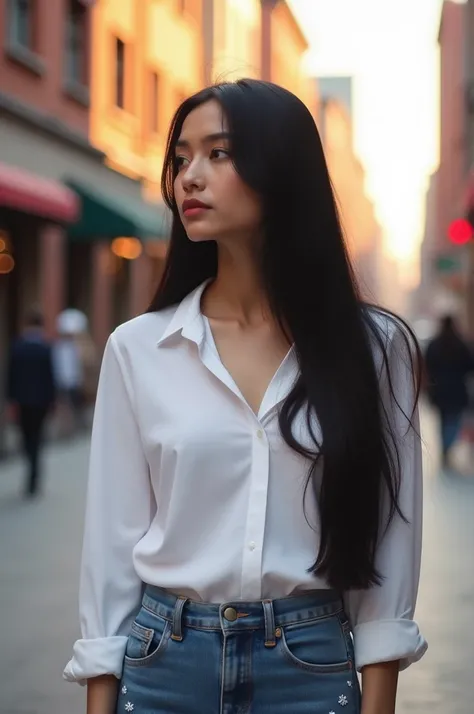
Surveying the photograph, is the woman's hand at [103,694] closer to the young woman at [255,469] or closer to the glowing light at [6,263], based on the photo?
the young woman at [255,469]

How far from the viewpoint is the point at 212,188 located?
7.81ft

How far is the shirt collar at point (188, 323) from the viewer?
2414 millimetres

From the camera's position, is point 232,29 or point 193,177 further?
point 232,29

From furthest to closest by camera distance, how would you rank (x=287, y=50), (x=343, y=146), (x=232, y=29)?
(x=343, y=146) < (x=287, y=50) < (x=232, y=29)

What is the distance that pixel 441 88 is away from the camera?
69.4 metres

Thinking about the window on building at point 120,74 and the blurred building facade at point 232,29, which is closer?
the window on building at point 120,74

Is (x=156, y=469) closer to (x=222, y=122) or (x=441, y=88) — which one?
(x=222, y=122)

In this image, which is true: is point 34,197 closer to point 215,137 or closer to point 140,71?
point 140,71

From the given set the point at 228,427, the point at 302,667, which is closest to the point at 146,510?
the point at 228,427

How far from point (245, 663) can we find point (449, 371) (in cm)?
1391

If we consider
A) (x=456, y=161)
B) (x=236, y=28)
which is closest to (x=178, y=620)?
(x=236, y=28)

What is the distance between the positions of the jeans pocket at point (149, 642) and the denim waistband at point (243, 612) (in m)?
0.02

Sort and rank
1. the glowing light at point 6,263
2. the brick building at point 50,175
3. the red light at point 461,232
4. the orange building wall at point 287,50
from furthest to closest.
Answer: the orange building wall at point 287,50
the red light at point 461,232
the glowing light at point 6,263
the brick building at point 50,175

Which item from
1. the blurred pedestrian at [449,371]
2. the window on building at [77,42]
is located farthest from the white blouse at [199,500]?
the window on building at [77,42]
